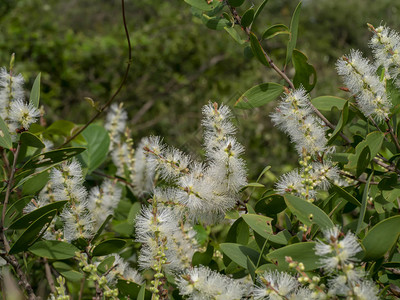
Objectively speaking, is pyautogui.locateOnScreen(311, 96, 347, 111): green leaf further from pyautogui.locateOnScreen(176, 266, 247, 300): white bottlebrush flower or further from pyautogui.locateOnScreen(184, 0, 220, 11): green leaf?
pyautogui.locateOnScreen(176, 266, 247, 300): white bottlebrush flower

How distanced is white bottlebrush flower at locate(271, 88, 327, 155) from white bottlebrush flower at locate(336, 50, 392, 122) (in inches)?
4.4

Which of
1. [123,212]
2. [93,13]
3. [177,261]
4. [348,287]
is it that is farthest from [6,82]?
[93,13]

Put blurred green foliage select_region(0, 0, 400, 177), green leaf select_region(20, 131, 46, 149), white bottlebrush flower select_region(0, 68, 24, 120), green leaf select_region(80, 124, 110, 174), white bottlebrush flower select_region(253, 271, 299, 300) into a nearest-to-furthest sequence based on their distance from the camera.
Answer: white bottlebrush flower select_region(253, 271, 299, 300)
green leaf select_region(20, 131, 46, 149)
white bottlebrush flower select_region(0, 68, 24, 120)
green leaf select_region(80, 124, 110, 174)
blurred green foliage select_region(0, 0, 400, 177)

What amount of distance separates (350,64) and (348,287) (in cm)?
55

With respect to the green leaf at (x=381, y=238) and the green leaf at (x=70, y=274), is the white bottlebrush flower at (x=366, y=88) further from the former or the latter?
the green leaf at (x=70, y=274)

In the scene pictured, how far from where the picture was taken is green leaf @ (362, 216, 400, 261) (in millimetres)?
795

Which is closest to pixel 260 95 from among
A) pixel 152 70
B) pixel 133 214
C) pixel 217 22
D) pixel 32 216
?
pixel 217 22

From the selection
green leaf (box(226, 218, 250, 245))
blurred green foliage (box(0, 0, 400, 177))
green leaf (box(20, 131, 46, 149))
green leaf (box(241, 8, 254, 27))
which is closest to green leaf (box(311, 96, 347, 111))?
green leaf (box(241, 8, 254, 27))

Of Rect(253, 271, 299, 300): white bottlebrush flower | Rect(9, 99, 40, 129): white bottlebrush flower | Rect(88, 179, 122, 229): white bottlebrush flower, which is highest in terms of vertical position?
Rect(253, 271, 299, 300): white bottlebrush flower

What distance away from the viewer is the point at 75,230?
115cm

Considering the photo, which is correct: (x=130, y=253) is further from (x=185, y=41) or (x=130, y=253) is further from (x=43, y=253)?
(x=185, y=41)

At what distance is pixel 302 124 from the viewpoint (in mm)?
1094

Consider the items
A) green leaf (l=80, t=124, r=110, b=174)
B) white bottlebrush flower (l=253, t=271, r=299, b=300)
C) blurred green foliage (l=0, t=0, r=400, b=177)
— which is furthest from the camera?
blurred green foliage (l=0, t=0, r=400, b=177)

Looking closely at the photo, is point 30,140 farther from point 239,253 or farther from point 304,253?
point 304,253
